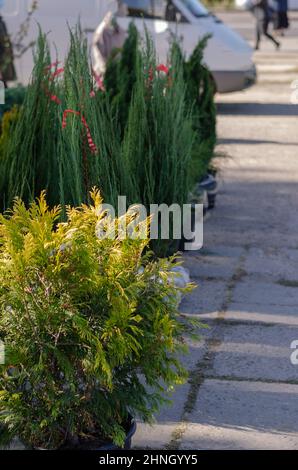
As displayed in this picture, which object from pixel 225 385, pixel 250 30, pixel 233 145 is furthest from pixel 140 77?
pixel 250 30

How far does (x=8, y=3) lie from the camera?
1357 cm

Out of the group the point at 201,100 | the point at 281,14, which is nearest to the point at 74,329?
the point at 201,100

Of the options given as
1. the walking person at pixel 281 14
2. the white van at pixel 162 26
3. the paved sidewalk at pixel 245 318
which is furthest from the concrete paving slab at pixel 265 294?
the walking person at pixel 281 14

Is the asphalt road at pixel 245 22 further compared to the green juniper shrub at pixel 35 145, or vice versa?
the asphalt road at pixel 245 22

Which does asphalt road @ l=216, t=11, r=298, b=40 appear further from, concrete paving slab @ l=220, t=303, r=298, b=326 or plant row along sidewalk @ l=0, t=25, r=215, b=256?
concrete paving slab @ l=220, t=303, r=298, b=326

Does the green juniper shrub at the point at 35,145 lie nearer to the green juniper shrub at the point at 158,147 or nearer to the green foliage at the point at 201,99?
the green juniper shrub at the point at 158,147

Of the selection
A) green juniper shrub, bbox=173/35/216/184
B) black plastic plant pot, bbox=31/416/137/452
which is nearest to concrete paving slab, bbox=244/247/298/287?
green juniper shrub, bbox=173/35/216/184

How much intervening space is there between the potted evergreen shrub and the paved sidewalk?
554 millimetres

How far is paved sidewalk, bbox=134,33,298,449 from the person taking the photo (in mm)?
4594

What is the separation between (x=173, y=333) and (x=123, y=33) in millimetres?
8949

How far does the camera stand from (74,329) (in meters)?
3.86

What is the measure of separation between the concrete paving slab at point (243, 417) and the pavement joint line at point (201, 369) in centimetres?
3

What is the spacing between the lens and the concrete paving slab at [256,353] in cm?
527

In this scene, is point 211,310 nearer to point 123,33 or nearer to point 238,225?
point 238,225
